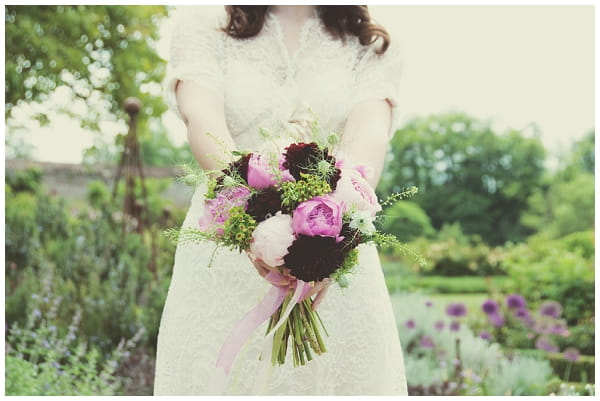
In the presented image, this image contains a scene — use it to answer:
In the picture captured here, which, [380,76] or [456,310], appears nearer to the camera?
[380,76]

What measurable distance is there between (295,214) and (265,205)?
0.09 meters

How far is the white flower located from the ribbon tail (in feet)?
1.23

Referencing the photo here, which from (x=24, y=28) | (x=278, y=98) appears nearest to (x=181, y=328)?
(x=278, y=98)

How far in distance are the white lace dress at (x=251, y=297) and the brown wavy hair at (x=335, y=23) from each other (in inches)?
3.3

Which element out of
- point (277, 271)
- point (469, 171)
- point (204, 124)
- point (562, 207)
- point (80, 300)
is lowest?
point (80, 300)

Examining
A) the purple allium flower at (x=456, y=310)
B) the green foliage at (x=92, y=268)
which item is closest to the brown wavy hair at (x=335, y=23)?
the green foliage at (x=92, y=268)

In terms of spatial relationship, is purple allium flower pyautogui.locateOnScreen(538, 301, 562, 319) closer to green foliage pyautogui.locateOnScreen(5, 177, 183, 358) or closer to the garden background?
the garden background


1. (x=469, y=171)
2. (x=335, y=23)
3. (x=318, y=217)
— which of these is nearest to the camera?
(x=318, y=217)

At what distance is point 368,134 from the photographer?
234 centimetres

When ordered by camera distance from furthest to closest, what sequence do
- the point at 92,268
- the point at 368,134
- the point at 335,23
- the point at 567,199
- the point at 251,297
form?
the point at 567,199 < the point at 92,268 < the point at 335,23 < the point at 368,134 < the point at 251,297

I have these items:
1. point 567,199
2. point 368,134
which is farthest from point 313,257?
point 567,199

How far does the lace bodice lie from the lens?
7.87ft

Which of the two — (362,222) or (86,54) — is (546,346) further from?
(86,54)

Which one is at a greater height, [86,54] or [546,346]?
[86,54]
